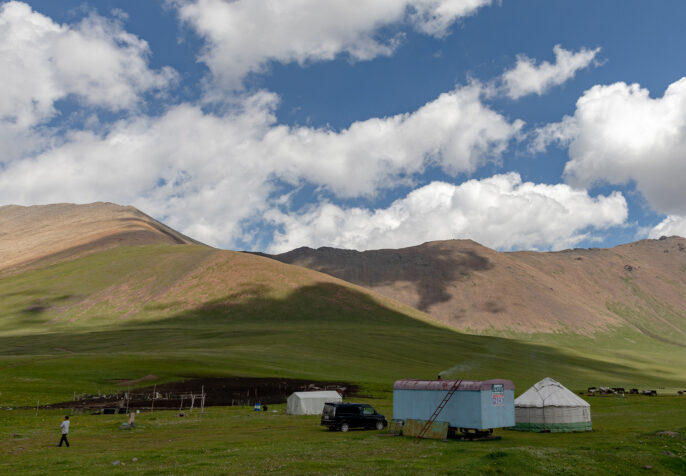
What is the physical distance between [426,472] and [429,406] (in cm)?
1941

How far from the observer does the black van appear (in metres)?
49.0

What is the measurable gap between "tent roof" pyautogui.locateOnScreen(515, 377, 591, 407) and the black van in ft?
47.5

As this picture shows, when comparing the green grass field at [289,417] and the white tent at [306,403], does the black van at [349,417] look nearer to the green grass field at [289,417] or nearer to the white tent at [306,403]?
the green grass field at [289,417]

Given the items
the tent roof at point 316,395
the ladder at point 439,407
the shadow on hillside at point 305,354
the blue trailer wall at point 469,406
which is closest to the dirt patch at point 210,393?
the shadow on hillside at point 305,354

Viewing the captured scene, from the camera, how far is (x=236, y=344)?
15200cm

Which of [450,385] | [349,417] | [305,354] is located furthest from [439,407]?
[305,354]

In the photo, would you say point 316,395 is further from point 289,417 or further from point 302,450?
point 302,450

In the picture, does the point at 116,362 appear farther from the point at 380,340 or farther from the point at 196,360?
the point at 380,340

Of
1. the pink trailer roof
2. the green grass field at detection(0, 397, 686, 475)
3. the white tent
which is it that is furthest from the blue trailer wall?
the white tent

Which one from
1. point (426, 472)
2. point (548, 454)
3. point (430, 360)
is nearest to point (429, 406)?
point (548, 454)

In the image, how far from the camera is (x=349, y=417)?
1954 inches

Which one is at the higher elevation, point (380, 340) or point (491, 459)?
point (380, 340)

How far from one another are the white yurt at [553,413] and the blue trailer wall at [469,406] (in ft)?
28.2

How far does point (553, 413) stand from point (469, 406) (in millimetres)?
14392
